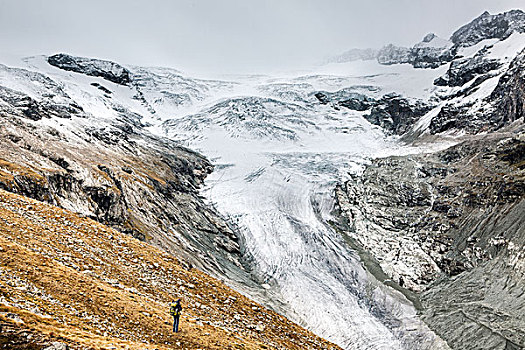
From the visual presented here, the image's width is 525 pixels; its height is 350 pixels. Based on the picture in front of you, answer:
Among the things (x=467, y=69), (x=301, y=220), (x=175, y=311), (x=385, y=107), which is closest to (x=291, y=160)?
(x=301, y=220)

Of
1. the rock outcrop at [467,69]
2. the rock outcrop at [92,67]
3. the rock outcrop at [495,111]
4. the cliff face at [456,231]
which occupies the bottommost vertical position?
the cliff face at [456,231]

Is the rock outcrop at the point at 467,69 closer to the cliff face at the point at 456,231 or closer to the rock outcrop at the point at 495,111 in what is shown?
the rock outcrop at the point at 495,111

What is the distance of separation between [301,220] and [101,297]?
54954 mm

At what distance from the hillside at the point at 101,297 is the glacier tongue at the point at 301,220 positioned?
2253cm

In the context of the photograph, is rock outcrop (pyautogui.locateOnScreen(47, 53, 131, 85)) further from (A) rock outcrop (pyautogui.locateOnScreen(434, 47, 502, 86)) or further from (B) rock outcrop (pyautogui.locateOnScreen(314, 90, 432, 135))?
(A) rock outcrop (pyautogui.locateOnScreen(434, 47, 502, 86))

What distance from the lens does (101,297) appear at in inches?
585

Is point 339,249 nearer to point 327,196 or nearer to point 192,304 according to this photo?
point 327,196

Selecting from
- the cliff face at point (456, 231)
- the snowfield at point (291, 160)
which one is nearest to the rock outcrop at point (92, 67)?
the snowfield at point (291, 160)

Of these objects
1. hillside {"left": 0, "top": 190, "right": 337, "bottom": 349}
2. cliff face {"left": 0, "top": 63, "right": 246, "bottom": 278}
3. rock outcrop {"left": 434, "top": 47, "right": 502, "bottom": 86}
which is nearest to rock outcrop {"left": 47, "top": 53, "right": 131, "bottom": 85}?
cliff face {"left": 0, "top": 63, "right": 246, "bottom": 278}

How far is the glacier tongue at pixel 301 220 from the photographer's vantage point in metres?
45.8

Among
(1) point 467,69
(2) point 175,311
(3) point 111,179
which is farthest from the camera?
(1) point 467,69

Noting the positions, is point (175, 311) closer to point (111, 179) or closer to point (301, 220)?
point (111, 179)

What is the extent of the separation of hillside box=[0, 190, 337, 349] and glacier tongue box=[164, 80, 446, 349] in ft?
73.9

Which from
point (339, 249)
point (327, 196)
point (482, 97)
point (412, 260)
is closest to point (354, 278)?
point (339, 249)
